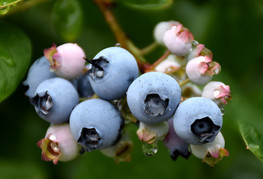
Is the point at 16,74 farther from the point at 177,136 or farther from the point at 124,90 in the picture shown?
the point at 177,136

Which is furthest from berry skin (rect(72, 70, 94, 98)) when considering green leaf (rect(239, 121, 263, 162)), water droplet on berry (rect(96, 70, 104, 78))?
green leaf (rect(239, 121, 263, 162))

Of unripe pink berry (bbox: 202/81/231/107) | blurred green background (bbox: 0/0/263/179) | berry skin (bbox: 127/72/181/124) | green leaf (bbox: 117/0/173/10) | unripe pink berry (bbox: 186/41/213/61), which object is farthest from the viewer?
blurred green background (bbox: 0/0/263/179)

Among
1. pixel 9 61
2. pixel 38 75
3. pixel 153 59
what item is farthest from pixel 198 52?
pixel 153 59

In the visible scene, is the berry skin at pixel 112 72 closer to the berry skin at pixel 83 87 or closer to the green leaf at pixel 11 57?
the berry skin at pixel 83 87

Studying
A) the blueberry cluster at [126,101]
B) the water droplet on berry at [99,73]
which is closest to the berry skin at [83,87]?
the blueberry cluster at [126,101]

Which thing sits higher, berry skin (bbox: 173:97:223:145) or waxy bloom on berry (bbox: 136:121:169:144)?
berry skin (bbox: 173:97:223:145)

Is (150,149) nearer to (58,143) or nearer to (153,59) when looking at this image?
(58,143)

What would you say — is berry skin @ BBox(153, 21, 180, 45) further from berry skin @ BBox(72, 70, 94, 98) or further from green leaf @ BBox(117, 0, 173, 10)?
berry skin @ BBox(72, 70, 94, 98)
